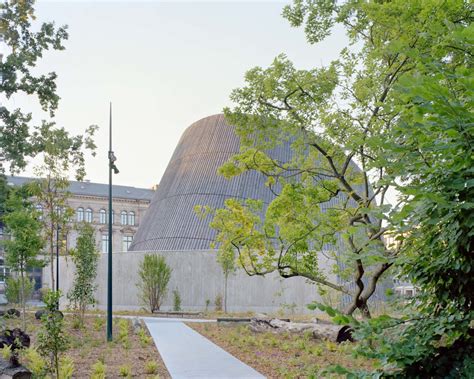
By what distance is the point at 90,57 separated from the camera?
1627cm

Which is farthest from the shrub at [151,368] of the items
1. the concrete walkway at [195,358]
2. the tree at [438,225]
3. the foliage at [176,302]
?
the foliage at [176,302]

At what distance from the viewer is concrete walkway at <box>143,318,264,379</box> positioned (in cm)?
1009

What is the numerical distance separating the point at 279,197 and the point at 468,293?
8.58 m

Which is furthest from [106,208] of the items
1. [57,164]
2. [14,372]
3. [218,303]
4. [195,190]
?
[14,372]

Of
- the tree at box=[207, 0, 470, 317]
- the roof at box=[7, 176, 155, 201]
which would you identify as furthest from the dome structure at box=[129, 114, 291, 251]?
the roof at box=[7, 176, 155, 201]

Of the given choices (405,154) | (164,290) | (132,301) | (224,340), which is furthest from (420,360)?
(132,301)

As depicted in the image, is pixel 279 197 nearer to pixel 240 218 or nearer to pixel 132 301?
pixel 240 218

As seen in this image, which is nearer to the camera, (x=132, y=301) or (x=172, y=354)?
(x=172, y=354)

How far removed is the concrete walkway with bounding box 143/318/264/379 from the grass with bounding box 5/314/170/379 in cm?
29

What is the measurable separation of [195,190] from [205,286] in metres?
10.5

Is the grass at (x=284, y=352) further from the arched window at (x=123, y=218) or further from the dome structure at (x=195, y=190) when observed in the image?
the arched window at (x=123, y=218)

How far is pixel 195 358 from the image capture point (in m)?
12.0

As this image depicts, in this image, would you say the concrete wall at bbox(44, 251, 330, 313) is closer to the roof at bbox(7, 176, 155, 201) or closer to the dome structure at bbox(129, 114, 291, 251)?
the dome structure at bbox(129, 114, 291, 251)

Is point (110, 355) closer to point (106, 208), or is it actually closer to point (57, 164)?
point (57, 164)
